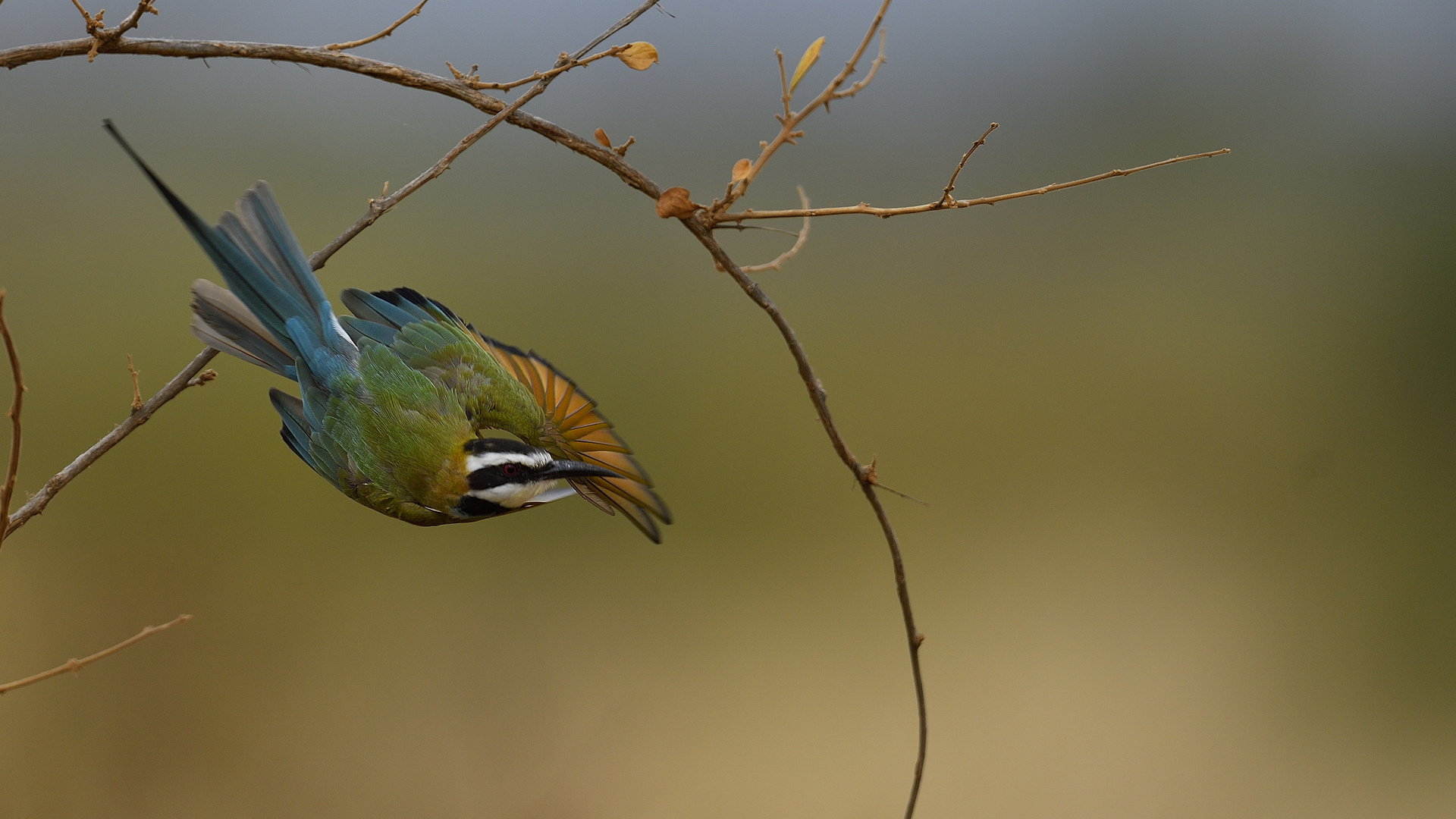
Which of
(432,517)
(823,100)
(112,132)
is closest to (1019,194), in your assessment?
(823,100)

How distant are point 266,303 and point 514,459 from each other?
24 centimetres

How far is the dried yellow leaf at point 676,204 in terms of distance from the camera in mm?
713

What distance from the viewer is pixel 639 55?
0.78 meters

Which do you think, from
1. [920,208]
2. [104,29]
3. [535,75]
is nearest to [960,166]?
[920,208]

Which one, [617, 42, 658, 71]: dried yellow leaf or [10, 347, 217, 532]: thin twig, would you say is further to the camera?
[617, 42, 658, 71]: dried yellow leaf

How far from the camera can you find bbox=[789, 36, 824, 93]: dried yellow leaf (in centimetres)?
72

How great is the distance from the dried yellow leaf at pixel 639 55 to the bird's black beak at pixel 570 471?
1.07 feet

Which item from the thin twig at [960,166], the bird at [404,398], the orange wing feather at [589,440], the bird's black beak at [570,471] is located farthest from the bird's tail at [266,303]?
the thin twig at [960,166]

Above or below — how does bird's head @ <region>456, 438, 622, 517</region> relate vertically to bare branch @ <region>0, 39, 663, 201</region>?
below

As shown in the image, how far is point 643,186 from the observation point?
2.52 feet

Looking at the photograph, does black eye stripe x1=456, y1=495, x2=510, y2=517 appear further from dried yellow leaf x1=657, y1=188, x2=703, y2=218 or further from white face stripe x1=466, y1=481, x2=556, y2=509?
dried yellow leaf x1=657, y1=188, x2=703, y2=218

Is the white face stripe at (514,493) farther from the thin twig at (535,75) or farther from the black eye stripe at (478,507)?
the thin twig at (535,75)

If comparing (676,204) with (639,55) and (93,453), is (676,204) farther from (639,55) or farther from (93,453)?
(93,453)

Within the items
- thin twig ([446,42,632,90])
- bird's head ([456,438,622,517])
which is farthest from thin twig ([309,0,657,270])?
bird's head ([456,438,622,517])
